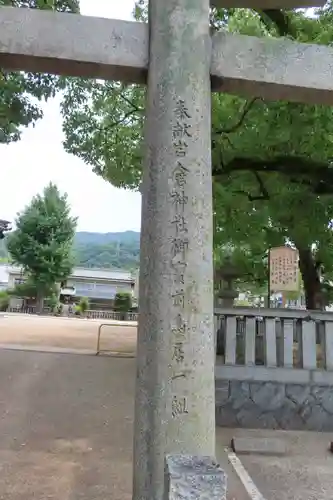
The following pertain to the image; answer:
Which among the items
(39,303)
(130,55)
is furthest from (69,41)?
(39,303)

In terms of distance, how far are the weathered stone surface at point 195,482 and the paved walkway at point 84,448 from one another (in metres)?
1.90

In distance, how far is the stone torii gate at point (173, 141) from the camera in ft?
9.87

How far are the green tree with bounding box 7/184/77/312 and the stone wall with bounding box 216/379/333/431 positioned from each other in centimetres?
2531

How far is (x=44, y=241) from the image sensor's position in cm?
3081

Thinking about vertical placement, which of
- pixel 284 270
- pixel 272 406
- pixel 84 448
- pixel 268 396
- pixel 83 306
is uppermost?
pixel 284 270

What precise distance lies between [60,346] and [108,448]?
6.81 m

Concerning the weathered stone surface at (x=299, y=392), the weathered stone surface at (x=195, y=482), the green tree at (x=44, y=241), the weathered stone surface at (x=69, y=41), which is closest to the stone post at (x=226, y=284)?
the weathered stone surface at (x=299, y=392)

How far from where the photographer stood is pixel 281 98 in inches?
149

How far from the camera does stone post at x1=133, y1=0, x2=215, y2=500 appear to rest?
9.79ft

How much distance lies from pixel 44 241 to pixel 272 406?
2646 cm

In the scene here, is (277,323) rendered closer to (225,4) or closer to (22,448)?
(22,448)

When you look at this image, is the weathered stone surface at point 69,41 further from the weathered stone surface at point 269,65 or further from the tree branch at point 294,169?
the tree branch at point 294,169

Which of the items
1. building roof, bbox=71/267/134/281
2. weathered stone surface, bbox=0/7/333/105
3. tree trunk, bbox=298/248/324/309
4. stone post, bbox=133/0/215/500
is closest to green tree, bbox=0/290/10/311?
building roof, bbox=71/267/134/281

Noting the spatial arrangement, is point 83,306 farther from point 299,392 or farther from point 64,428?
point 299,392
